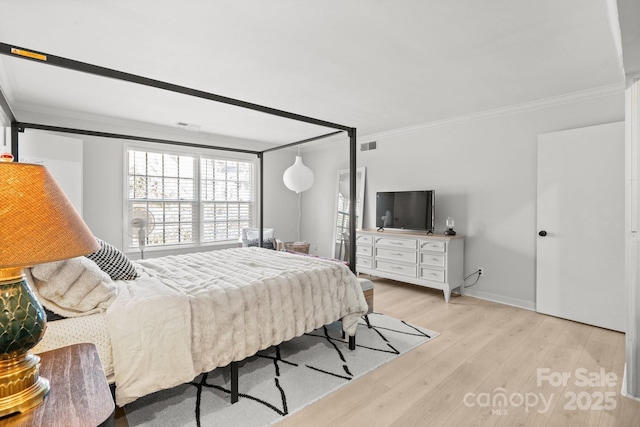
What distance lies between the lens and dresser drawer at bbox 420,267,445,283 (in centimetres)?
414

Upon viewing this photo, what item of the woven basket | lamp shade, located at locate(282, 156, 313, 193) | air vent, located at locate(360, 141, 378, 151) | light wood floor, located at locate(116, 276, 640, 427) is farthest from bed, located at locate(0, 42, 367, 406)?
air vent, located at locate(360, 141, 378, 151)

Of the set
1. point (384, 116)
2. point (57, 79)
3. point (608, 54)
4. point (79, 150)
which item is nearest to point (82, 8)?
point (57, 79)

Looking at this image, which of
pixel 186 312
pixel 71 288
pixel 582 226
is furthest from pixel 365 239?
pixel 71 288

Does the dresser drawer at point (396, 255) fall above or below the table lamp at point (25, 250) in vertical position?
below

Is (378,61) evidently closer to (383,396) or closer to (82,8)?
(82,8)

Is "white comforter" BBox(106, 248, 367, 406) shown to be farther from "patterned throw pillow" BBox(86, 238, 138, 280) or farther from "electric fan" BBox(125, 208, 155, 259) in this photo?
"electric fan" BBox(125, 208, 155, 259)

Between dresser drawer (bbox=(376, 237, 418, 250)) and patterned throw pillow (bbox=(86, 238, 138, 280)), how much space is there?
11.3 feet

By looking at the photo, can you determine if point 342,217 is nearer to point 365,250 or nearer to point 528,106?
point 365,250

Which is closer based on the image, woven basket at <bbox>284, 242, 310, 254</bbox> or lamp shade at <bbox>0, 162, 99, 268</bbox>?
lamp shade at <bbox>0, 162, 99, 268</bbox>

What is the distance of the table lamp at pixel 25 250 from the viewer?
824 mm

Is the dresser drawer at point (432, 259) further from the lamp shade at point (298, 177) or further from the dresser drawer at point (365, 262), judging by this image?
the lamp shade at point (298, 177)

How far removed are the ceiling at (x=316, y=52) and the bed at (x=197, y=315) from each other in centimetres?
177

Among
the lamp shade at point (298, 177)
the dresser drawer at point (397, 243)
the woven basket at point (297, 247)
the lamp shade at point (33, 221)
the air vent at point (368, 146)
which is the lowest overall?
the woven basket at point (297, 247)

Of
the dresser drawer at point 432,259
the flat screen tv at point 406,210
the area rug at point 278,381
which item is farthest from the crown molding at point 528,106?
the area rug at point 278,381
